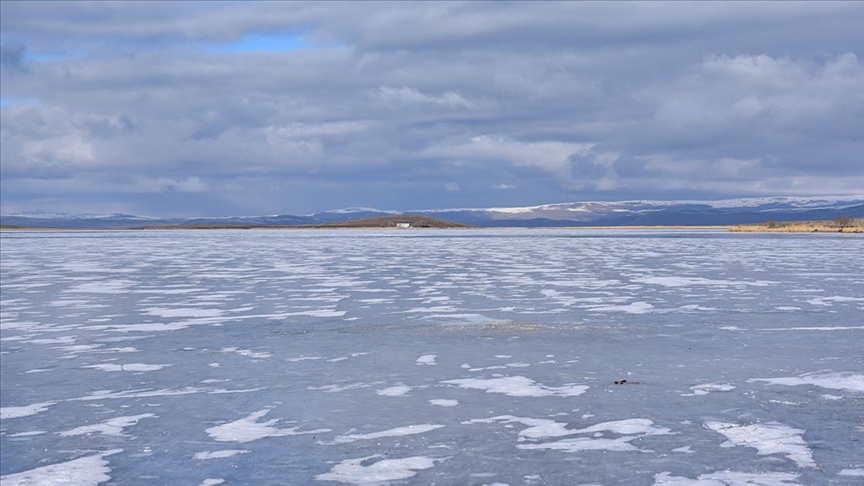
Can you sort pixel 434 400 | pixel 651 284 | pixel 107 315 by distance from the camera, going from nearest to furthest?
pixel 434 400
pixel 107 315
pixel 651 284

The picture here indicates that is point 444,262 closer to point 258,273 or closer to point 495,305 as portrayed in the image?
point 258,273

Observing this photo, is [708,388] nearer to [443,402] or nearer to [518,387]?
[518,387]

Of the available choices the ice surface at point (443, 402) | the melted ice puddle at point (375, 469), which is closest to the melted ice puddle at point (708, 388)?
the ice surface at point (443, 402)

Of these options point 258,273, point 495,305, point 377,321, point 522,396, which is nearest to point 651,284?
point 495,305

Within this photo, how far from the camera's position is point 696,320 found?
53.3 feet

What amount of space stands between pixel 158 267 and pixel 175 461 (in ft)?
91.3

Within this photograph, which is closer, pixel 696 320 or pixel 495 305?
pixel 696 320

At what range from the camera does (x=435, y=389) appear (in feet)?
32.8

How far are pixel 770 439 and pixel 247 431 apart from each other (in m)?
4.72

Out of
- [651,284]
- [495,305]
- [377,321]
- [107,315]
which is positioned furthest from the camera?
[651,284]

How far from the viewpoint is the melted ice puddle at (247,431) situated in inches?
314

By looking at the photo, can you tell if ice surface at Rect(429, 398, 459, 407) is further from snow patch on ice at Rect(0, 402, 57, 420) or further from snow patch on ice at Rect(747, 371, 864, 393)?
snow patch on ice at Rect(0, 402, 57, 420)

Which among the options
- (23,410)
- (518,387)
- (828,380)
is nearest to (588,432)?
(518,387)

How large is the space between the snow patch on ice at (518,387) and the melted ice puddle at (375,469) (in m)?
2.76
